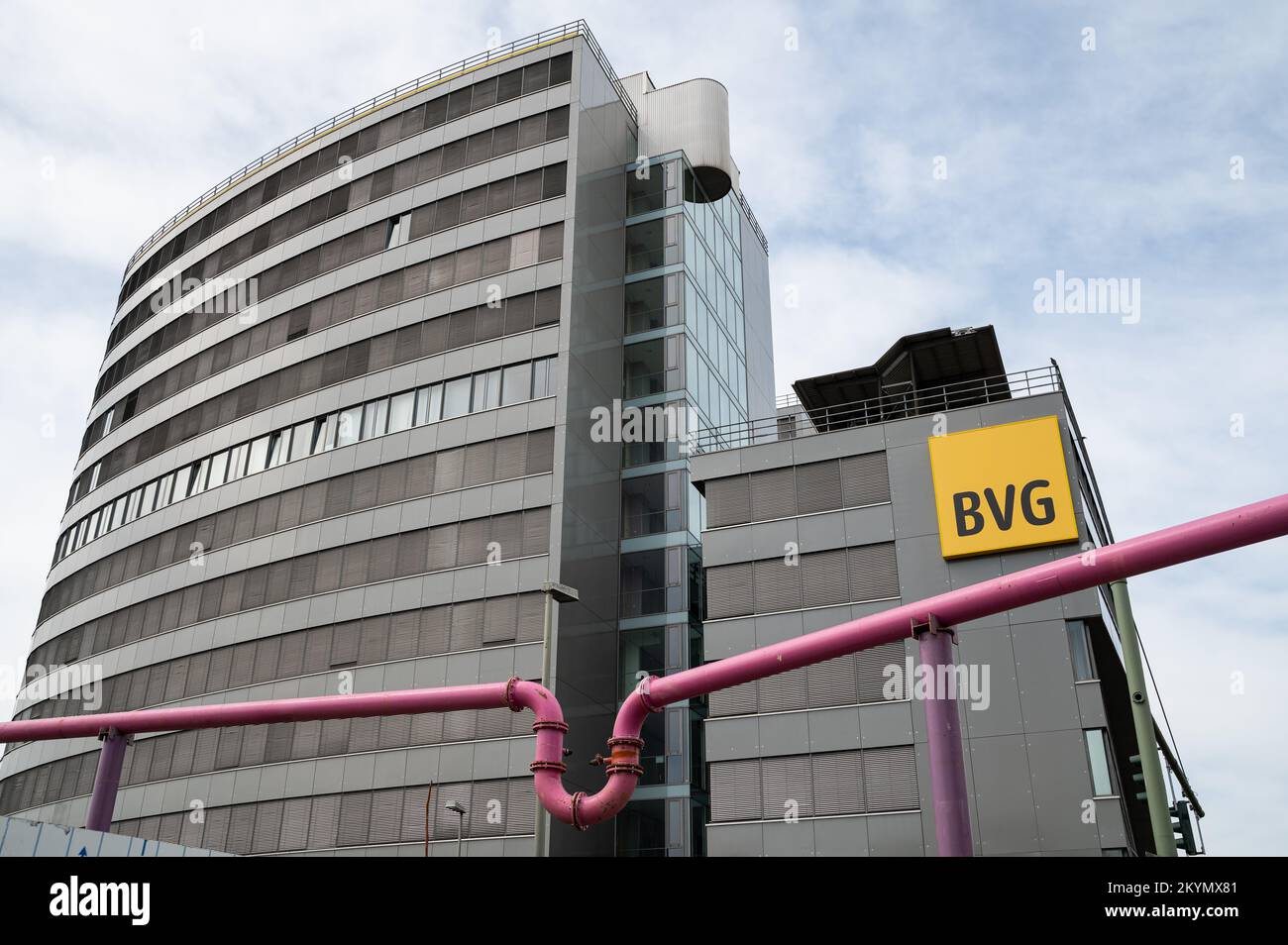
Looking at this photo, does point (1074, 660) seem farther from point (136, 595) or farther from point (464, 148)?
point (136, 595)

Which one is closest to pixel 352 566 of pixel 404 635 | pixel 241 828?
pixel 404 635

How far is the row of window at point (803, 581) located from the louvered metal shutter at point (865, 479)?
65.4 inches

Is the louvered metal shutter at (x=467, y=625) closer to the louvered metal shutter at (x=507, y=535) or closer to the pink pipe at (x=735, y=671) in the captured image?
the louvered metal shutter at (x=507, y=535)

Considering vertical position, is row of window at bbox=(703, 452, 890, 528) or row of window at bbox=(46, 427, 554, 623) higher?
row of window at bbox=(46, 427, 554, 623)

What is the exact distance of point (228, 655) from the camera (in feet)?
149

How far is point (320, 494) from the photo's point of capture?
46.4 metres

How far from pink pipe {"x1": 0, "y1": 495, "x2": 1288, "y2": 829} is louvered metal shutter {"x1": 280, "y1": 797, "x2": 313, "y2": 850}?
1477 centimetres

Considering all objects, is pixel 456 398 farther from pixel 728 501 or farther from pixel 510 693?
pixel 510 693

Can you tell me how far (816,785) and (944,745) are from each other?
14391 millimetres

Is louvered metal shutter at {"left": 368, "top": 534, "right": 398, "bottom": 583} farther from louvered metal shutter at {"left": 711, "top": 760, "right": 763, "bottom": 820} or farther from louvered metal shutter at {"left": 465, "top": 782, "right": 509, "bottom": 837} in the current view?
louvered metal shutter at {"left": 711, "top": 760, "right": 763, "bottom": 820}

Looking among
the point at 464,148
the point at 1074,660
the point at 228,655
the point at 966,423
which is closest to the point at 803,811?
the point at 1074,660

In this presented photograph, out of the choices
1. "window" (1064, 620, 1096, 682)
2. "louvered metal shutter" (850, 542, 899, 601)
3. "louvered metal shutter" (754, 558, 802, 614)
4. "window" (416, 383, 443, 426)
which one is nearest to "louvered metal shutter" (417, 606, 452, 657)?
"window" (416, 383, 443, 426)

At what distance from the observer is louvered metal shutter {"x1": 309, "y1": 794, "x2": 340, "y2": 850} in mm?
38938
